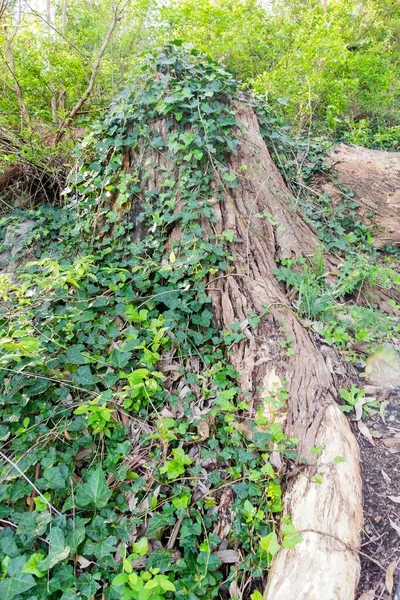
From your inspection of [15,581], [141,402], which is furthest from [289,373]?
[15,581]

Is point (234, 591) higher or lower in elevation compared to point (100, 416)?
lower

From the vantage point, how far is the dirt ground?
1.49 m

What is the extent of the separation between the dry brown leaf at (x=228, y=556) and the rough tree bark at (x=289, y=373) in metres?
0.18

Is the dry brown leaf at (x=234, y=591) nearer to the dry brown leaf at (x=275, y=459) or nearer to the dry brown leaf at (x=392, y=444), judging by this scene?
the dry brown leaf at (x=275, y=459)

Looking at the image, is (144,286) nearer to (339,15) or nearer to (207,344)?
(207,344)

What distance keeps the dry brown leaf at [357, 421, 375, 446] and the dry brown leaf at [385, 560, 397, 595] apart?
1.94 feet

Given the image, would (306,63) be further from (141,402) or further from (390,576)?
(390,576)

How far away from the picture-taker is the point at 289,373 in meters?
2.15

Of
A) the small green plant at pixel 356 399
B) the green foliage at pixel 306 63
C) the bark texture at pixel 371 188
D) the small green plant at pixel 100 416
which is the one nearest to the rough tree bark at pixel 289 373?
the small green plant at pixel 356 399

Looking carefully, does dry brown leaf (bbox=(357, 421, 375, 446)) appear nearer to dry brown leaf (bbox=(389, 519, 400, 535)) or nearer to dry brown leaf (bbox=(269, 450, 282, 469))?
dry brown leaf (bbox=(389, 519, 400, 535))

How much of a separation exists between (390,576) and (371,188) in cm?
366

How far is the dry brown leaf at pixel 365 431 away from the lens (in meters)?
2.02

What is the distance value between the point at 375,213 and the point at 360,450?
2869mm

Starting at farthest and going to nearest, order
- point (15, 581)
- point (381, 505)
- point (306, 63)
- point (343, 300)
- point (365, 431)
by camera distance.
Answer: point (306, 63) → point (343, 300) → point (365, 431) → point (381, 505) → point (15, 581)
